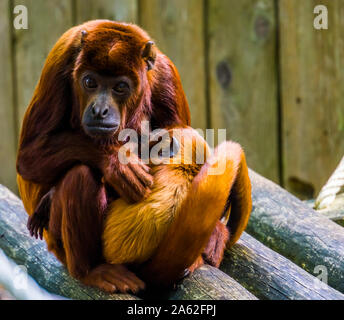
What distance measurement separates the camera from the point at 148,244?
3.24 metres

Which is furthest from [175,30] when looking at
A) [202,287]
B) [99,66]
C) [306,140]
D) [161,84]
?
[202,287]

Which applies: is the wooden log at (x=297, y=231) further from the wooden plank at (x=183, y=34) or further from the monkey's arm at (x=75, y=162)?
the wooden plank at (x=183, y=34)

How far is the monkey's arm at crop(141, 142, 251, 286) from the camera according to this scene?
312 centimetres

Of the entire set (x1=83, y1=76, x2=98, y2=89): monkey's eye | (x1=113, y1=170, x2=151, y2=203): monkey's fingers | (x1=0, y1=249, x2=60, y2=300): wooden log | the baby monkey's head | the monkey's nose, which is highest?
(x1=83, y1=76, x2=98, y2=89): monkey's eye

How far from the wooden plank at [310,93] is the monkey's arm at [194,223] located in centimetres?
311

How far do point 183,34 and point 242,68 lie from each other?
708mm

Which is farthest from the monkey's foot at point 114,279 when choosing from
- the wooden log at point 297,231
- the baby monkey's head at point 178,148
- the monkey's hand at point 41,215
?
the wooden log at point 297,231

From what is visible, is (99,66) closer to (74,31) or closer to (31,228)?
(74,31)

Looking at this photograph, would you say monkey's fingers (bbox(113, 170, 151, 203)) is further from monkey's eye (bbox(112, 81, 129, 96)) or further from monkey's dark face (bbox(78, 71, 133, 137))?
monkey's eye (bbox(112, 81, 129, 96))

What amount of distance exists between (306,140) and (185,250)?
11.6ft

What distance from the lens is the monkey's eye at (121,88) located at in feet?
10.8

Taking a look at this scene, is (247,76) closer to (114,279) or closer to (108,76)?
(108,76)

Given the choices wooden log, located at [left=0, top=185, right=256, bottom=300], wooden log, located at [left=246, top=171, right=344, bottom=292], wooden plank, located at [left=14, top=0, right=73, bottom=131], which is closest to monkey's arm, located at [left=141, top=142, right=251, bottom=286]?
wooden log, located at [left=0, top=185, right=256, bottom=300]

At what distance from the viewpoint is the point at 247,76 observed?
640 centimetres
